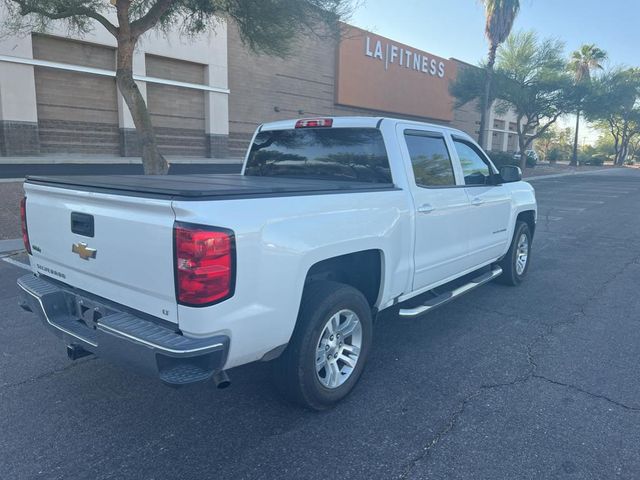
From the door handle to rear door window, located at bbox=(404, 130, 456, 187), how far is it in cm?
18

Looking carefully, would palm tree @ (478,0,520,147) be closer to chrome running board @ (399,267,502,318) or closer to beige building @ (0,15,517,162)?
beige building @ (0,15,517,162)

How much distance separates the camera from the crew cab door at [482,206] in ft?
16.4

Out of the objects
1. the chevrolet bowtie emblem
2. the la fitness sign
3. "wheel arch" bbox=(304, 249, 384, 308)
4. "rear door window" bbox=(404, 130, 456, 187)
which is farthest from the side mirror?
the la fitness sign

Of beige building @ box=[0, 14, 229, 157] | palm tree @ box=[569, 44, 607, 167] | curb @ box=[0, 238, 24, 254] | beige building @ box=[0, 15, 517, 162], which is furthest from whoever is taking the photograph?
palm tree @ box=[569, 44, 607, 167]

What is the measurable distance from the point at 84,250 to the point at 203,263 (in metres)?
1.05

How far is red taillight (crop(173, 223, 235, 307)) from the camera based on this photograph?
2.48 meters

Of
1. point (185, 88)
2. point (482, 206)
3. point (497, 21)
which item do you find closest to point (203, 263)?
point (482, 206)

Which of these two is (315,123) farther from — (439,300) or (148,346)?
(148,346)

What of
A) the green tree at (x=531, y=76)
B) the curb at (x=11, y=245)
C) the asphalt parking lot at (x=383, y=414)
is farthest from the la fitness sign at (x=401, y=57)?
the asphalt parking lot at (x=383, y=414)

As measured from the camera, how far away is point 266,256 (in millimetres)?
2715

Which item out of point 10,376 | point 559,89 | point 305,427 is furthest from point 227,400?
point 559,89

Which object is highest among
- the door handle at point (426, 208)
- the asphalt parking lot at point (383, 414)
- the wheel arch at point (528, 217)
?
the door handle at point (426, 208)

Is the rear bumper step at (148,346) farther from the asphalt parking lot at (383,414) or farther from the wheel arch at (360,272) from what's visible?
the wheel arch at (360,272)

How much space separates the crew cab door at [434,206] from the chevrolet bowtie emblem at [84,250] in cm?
243
